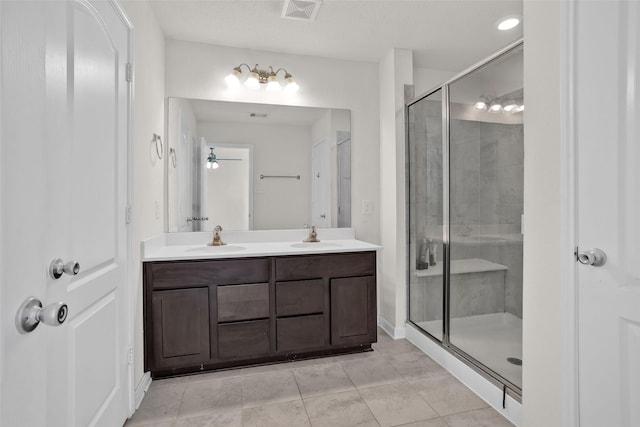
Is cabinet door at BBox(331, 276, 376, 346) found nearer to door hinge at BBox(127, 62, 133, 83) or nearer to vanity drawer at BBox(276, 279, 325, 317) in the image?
vanity drawer at BBox(276, 279, 325, 317)

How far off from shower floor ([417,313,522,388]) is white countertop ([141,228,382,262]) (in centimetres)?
80

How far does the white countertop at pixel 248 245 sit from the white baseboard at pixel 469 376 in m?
0.82

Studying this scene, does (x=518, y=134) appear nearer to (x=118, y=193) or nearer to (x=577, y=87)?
(x=577, y=87)

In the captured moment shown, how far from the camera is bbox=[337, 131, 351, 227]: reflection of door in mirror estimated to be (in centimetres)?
298

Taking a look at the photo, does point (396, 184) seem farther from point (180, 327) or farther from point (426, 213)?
point (180, 327)

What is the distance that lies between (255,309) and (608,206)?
6.37 ft

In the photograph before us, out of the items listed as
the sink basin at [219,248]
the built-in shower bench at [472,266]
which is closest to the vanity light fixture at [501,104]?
the built-in shower bench at [472,266]

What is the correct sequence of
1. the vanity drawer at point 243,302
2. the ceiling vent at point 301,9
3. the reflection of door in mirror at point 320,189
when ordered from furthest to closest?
the reflection of door in mirror at point 320,189
the vanity drawer at point 243,302
the ceiling vent at point 301,9

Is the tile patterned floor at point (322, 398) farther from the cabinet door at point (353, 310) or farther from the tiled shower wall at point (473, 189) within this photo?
the tiled shower wall at point (473, 189)

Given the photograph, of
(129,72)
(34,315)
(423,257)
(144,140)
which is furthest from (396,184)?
(34,315)

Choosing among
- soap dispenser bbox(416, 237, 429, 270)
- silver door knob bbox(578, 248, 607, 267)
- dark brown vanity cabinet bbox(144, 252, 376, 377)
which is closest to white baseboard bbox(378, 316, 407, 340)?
dark brown vanity cabinet bbox(144, 252, 376, 377)

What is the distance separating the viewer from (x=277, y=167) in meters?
2.88

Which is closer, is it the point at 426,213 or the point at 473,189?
the point at 473,189

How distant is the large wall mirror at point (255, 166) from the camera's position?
8.64 feet
